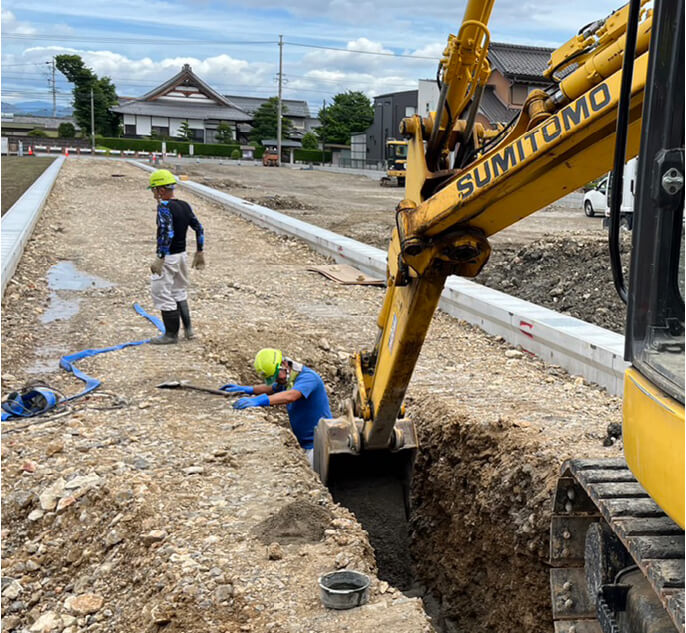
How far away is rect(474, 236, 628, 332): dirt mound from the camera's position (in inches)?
401

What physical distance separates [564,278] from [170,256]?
236 inches

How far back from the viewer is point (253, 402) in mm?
6281

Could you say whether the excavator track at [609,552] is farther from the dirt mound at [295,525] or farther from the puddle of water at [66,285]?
the puddle of water at [66,285]

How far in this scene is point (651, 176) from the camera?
7.25 ft

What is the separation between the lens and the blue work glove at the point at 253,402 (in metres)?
6.27

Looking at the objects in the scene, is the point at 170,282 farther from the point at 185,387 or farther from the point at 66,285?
the point at 66,285

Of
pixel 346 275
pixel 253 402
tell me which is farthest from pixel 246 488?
pixel 346 275

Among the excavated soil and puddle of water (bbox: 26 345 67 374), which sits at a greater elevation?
the excavated soil

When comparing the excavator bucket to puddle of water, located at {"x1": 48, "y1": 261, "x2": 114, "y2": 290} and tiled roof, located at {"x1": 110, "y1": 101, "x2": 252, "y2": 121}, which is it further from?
tiled roof, located at {"x1": 110, "y1": 101, "x2": 252, "y2": 121}

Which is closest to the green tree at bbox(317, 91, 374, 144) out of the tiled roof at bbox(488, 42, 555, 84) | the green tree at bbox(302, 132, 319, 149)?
the green tree at bbox(302, 132, 319, 149)

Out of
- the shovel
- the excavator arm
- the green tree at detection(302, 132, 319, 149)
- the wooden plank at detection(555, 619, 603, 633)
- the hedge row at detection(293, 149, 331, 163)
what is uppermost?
the green tree at detection(302, 132, 319, 149)

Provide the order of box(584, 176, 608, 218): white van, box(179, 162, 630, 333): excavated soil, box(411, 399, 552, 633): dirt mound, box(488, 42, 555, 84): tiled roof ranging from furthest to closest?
1. box(488, 42, 555, 84): tiled roof
2. box(584, 176, 608, 218): white van
3. box(179, 162, 630, 333): excavated soil
4. box(411, 399, 552, 633): dirt mound

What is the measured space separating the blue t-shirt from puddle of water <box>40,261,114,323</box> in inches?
175

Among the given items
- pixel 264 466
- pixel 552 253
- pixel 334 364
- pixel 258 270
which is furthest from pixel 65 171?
pixel 264 466
